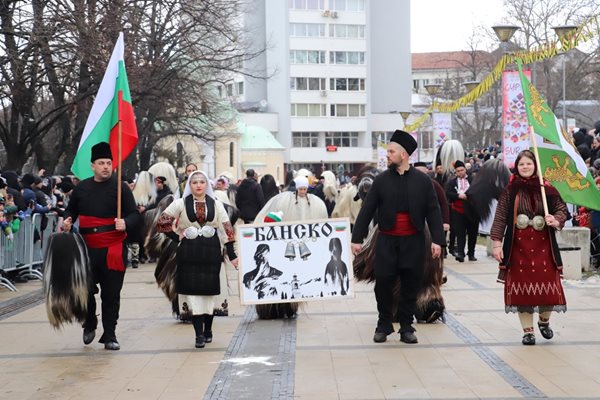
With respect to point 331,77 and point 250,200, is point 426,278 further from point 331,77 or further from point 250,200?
point 331,77

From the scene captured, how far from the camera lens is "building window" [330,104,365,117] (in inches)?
3943

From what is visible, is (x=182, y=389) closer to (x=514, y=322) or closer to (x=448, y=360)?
(x=448, y=360)

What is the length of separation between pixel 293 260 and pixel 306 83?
288 feet

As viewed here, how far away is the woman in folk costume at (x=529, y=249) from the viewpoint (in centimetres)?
1012

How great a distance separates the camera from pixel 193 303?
1052 cm

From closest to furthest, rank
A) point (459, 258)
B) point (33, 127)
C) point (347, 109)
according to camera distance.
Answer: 1. point (459, 258)
2. point (33, 127)
3. point (347, 109)

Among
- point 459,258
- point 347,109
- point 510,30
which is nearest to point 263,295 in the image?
point 459,258

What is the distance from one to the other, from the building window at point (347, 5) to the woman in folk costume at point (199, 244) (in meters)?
88.8

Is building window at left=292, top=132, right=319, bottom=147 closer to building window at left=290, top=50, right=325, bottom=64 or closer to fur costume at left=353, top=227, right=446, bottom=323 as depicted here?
building window at left=290, top=50, right=325, bottom=64

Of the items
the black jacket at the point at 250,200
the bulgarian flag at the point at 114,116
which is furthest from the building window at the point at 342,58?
the bulgarian flag at the point at 114,116

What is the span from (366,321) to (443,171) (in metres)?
8.83

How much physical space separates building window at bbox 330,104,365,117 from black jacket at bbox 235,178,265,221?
77.3 metres

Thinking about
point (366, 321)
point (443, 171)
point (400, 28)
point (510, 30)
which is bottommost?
point (366, 321)

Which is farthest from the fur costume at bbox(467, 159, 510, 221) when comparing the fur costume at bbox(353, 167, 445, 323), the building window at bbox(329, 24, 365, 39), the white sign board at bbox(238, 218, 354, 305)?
the building window at bbox(329, 24, 365, 39)
